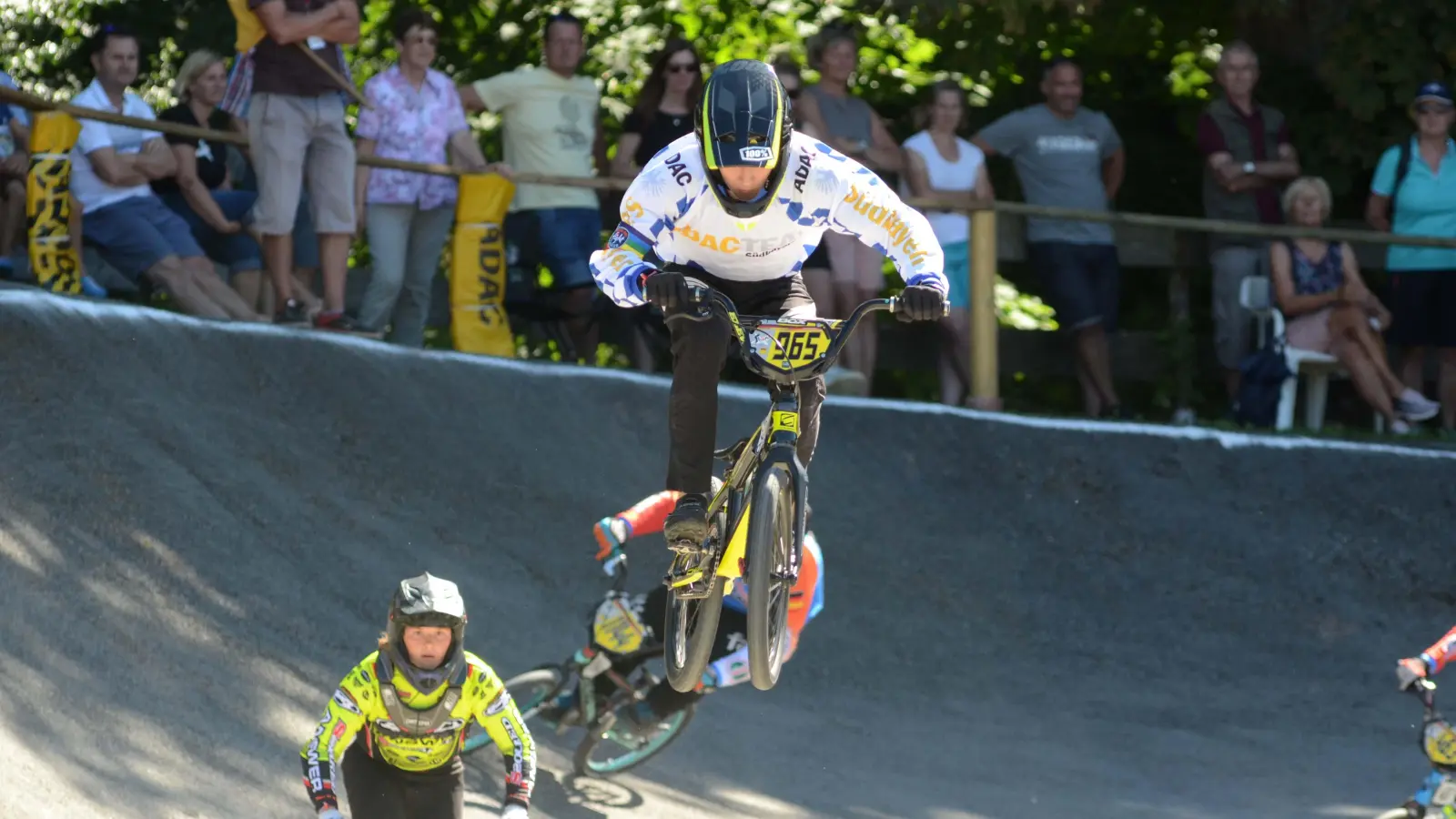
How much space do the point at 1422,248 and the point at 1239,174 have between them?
1.25 m

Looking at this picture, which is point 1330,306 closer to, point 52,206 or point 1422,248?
point 1422,248

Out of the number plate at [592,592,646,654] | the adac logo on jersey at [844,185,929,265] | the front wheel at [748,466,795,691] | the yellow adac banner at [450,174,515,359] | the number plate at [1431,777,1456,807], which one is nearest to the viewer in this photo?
the front wheel at [748,466,795,691]

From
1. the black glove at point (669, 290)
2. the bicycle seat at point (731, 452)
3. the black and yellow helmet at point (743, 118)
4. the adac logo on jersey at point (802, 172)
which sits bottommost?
the bicycle seat at point (731, 452)

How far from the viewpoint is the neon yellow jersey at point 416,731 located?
6680 mm

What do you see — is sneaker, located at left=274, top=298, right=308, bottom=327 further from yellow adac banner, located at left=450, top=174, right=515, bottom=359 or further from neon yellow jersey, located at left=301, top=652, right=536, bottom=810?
neon yellow jersey, located at left=301, top=652, right=536, bottom=810

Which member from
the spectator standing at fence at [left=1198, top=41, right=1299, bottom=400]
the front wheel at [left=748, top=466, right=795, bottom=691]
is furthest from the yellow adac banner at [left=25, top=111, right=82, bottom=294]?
the spectator standing at fence at [left=1198, top=41, right=1299, bottom=400]

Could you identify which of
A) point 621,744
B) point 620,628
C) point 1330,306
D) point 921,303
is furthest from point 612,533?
point 1330,306

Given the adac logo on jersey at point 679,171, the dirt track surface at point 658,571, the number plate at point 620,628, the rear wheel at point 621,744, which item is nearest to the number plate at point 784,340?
the adac logo on jersey at point 679,171

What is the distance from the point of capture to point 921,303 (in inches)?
260

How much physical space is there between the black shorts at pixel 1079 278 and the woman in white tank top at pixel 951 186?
0.53 metres

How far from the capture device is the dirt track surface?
870 centimetres

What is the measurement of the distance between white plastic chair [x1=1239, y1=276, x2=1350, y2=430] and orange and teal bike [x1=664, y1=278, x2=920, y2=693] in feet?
21.3

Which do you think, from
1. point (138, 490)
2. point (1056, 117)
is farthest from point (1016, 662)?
point (138, 490)

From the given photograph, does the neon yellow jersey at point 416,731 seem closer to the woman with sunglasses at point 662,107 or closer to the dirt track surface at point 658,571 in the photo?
the dirt track surface at point 658,571
